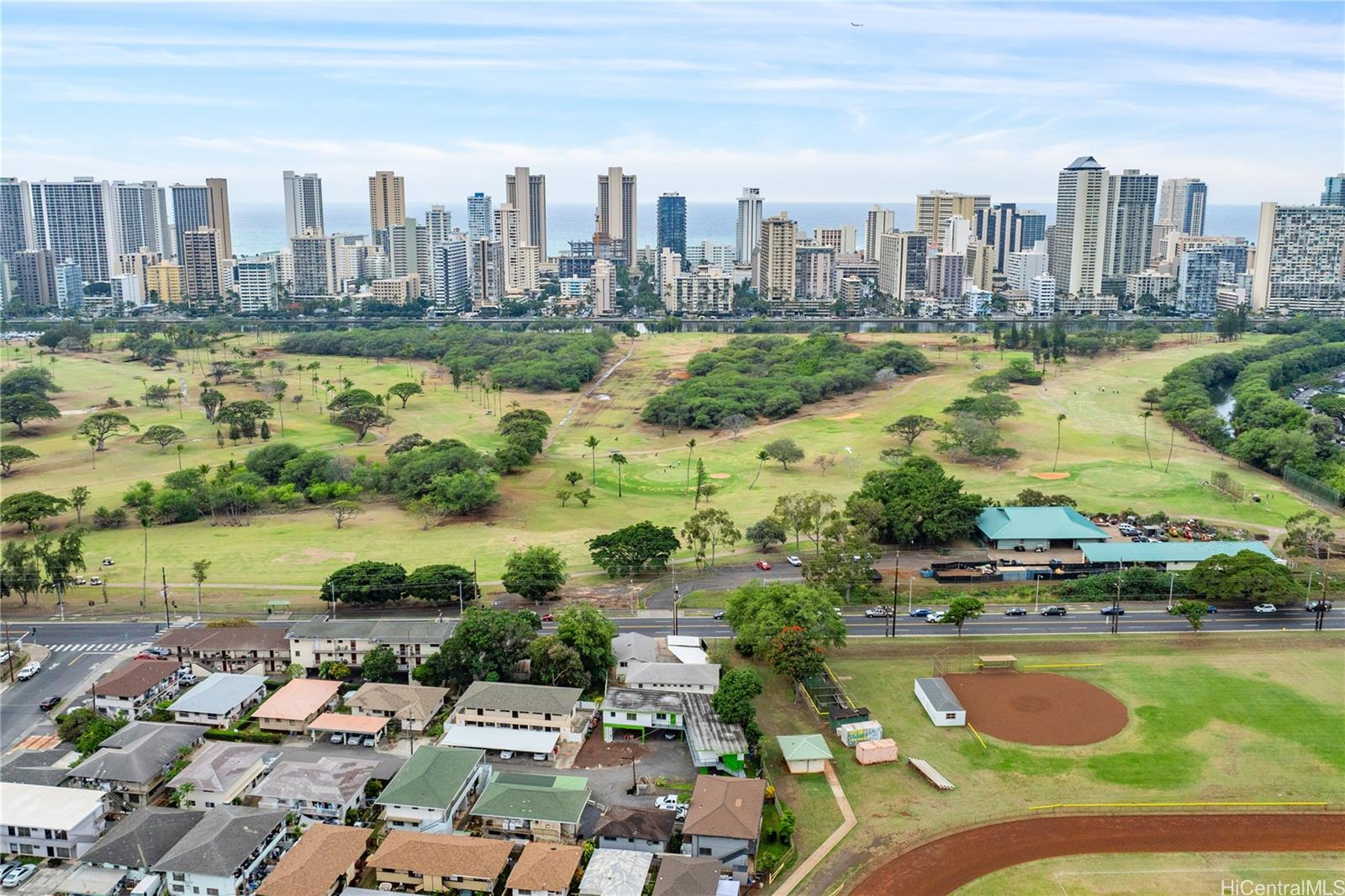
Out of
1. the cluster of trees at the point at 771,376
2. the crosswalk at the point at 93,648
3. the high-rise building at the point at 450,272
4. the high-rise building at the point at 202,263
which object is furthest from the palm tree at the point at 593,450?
the high-rise building at the point at 202,263

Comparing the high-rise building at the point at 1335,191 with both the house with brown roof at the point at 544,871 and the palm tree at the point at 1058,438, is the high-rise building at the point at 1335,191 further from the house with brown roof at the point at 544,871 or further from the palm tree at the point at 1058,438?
the house with brown roof at the point at 544,871

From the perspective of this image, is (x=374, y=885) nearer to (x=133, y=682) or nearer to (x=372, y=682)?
(x=372, y=682)

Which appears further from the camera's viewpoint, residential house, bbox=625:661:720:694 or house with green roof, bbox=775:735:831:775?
residential house, bbox=625:661:720:694

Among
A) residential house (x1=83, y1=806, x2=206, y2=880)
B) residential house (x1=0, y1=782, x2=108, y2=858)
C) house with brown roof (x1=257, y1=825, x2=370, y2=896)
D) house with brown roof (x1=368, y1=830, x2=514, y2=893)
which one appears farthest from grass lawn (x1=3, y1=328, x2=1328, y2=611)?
house with brown roof (x1=368, y1=830, x2=514, y2=893)

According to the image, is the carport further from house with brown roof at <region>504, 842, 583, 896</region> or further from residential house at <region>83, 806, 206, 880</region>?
house with brown roof at <region>504, 842, 583, 896</region>

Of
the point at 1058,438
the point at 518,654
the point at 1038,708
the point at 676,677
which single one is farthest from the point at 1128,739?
the point at 1058,438

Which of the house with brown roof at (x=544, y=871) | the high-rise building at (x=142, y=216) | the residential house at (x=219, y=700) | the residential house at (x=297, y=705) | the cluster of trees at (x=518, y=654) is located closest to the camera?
the house with brown roof at (x=544, y=871)
